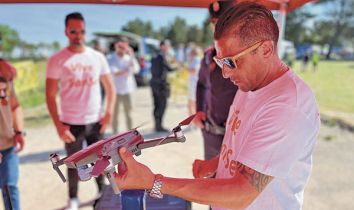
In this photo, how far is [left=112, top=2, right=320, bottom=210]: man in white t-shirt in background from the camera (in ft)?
3.75

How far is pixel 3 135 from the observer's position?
2.73m

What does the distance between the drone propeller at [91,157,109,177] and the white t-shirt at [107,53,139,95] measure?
218 inches

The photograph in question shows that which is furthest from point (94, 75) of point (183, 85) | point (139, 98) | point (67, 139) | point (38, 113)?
point (183, 85)

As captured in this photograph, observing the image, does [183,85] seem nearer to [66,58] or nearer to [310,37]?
[66,58]

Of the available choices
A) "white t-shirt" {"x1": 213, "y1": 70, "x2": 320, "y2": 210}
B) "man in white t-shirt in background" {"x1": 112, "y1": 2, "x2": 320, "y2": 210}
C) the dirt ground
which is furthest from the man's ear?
the dirt ground

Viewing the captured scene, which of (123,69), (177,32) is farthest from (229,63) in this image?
(177,32)

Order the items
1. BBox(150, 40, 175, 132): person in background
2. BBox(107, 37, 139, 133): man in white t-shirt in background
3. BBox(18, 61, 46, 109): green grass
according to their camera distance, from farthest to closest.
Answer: BBox(18, 61, 46, 109): green grass, BBox(150, 40, 175, 132): person in background, BBox(107, 37, 139, 133): man in white t-shirt in background

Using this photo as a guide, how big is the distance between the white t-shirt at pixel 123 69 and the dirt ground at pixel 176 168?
0.96 m

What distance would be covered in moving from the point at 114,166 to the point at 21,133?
6.76 ft

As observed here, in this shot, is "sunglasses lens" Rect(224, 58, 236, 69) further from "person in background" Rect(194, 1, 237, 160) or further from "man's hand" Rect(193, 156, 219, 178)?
"person in background" Rect(194, 1, 237, 160)

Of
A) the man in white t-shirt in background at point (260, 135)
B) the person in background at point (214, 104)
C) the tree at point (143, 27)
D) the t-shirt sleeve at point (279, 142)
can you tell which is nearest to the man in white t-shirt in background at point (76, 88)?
the person in background at point (214, 104)

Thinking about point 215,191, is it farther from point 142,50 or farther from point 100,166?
point 142,50

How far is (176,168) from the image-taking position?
16.0ft

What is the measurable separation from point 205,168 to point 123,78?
196 inches
